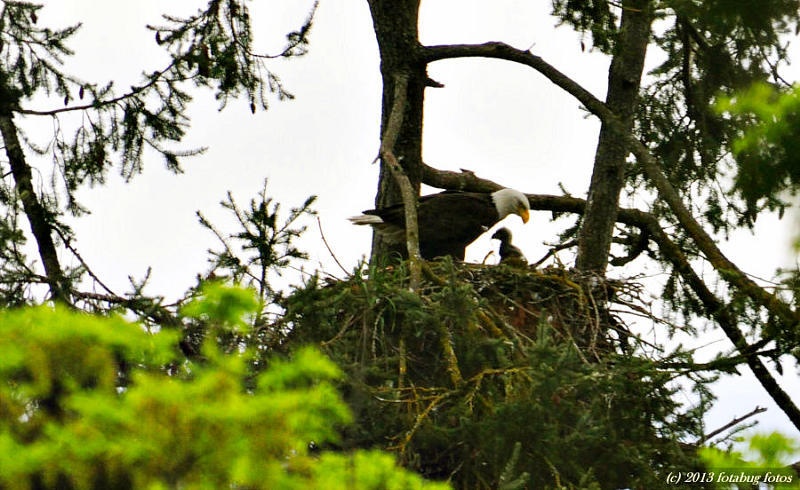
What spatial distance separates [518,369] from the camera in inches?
222

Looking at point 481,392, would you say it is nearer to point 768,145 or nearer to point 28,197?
point 768,145

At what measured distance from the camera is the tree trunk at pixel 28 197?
648cm

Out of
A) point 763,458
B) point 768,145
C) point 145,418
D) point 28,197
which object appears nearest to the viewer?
point 145,418

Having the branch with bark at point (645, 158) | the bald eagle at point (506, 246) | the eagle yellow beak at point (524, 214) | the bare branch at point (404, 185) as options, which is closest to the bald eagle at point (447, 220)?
the bald eagle at point (506, 246)

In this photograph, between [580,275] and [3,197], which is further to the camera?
[580,275]

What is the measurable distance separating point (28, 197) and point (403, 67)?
2990 mm

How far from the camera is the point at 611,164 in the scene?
330 inches

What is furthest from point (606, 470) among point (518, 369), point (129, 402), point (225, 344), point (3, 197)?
point (3, 197)

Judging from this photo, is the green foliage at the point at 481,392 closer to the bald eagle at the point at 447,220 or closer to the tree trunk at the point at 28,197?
the tree trunk at the point at 28,197

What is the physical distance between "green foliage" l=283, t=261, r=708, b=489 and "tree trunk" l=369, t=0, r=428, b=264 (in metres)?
2.00

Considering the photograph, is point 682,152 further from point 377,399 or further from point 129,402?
point 129,402

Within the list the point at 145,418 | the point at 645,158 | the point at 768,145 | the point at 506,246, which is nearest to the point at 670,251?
the point at 645,158

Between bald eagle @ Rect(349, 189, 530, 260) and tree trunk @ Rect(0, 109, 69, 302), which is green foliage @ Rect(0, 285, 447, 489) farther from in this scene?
bald eagle @ Rect(349, 189, 530, 260)

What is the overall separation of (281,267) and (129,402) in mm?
4101
